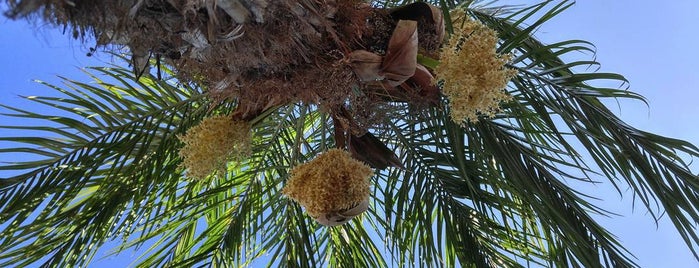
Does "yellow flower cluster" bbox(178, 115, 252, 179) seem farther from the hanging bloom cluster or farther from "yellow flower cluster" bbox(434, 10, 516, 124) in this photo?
"yellow flower cluster" bbox(434, 10, 516, 124)

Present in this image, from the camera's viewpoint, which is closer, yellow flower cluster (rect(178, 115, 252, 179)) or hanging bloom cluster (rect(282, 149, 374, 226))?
hanging bloom cluster (rect(282, 149, 374, 226))

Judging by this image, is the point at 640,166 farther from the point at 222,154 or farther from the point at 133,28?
the point at 133,28

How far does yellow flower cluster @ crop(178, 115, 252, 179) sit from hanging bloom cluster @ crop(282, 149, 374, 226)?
0.99 ft

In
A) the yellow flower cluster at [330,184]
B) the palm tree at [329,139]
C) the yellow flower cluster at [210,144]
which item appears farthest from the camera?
the yellow flower cluster at [210,144]

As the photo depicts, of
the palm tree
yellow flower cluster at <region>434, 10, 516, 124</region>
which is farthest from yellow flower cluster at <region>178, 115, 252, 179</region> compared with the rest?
yellow flower cluster at <region>434, 10, 516, 124</region>

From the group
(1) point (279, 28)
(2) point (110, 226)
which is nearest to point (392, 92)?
(1) point (279, 28)

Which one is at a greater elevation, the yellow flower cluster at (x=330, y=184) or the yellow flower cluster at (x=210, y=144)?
the yellow flower cluster at (x=210, y=144)

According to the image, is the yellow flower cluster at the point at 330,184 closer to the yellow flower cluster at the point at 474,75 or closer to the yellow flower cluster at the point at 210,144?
the yellow flower cluster at the point at 210,144

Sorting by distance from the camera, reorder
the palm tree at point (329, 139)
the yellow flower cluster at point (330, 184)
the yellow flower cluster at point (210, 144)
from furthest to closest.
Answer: the yellow flower cluster at point (210, 144)
the yellow flower cluster at point (330, 184)
the palm tree at point (329, 139)

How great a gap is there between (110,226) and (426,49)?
5.25ft

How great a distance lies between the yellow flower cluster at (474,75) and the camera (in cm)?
205

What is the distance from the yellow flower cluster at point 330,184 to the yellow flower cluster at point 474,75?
47 centimetres

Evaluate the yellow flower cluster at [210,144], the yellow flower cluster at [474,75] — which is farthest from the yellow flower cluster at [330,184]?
the yellow flower cluster at [474,75]

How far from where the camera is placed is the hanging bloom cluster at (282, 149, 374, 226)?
7.83 ft
